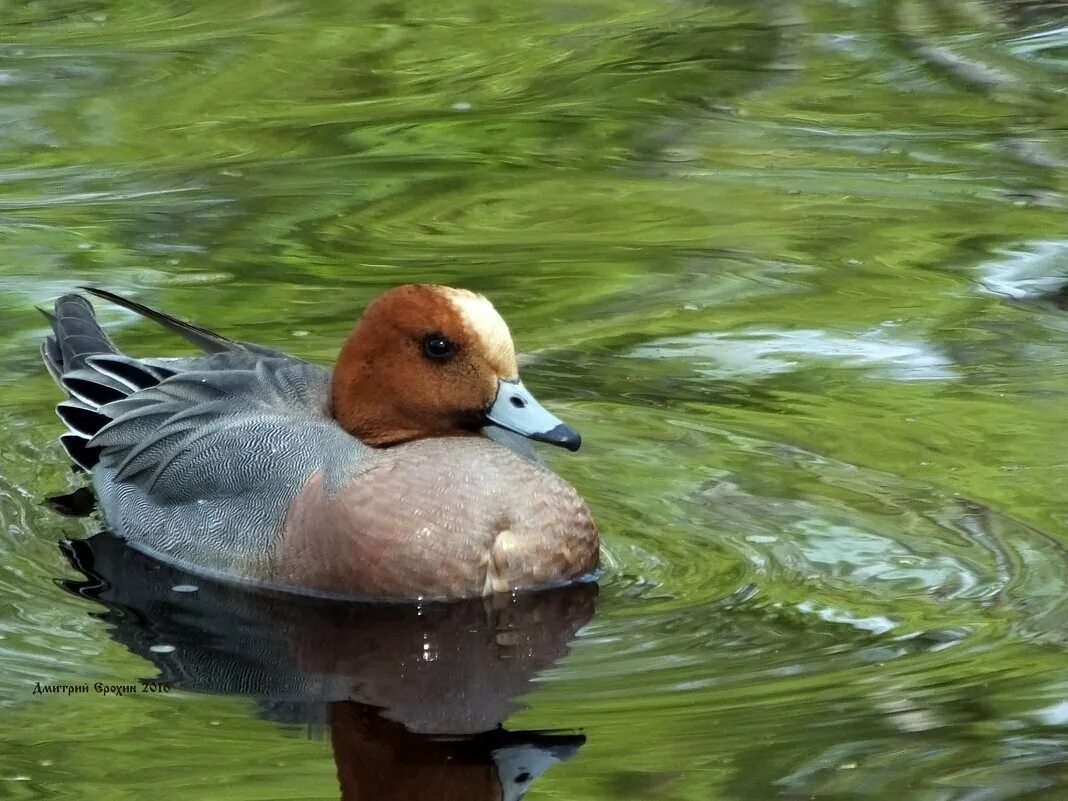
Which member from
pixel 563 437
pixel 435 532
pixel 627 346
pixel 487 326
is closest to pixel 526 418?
pixel 563 437

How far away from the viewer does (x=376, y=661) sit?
16.7 feet

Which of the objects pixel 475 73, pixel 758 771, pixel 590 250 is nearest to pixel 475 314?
pixel 758 771

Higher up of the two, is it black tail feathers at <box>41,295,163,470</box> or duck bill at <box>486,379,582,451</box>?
duck bill at <box>486,379,582,451</box>

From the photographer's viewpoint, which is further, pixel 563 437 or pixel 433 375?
pixel 433 375

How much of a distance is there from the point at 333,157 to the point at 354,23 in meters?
2.06

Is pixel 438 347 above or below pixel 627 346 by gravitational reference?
above

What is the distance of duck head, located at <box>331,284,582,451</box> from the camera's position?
5590 millimetres

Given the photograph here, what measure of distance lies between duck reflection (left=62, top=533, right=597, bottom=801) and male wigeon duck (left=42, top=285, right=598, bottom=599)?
0.08 m

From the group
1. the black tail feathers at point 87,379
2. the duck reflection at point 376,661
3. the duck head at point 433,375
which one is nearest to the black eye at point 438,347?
the duck head at point 433,375

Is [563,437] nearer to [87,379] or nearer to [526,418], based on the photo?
[526,418]

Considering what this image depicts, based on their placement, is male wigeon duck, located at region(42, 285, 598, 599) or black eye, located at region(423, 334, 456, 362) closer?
male wigeon duck, located at region(42, 285, 598, 599)

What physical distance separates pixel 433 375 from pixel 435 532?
1.55 ft

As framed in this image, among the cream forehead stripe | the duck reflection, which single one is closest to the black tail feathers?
the duck reflection

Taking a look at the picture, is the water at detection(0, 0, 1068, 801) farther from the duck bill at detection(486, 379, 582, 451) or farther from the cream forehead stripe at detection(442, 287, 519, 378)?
the cream forehead stripe at detection(442, 287, 519, 378)
